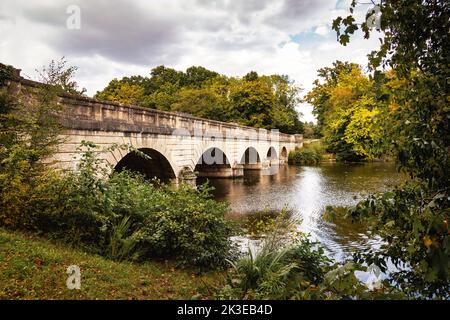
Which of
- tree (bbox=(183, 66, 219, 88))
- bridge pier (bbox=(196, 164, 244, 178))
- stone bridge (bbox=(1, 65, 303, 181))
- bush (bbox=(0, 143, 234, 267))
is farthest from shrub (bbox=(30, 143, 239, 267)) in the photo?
tree (bbox=(183, 66, 219, 88))

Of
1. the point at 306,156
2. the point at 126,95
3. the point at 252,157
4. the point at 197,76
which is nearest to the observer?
the point at 252,157

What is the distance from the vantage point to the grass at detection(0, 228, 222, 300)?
352 cm

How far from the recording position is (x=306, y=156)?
3897cm

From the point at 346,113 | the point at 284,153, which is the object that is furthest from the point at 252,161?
the point at 284,153

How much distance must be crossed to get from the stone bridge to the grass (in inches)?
91.7

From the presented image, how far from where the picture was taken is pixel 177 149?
1447 cm

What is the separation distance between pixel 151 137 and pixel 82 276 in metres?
8.67

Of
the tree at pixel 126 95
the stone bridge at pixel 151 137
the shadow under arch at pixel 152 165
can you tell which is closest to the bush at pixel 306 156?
the stone bridge at pixel 151 137

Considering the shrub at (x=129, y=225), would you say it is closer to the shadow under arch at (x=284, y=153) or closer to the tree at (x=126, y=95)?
the shadow under arch at (x=284, y=153)

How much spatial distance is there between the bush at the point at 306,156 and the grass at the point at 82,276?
3531 cm

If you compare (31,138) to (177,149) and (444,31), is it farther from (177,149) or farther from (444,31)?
(177,149)

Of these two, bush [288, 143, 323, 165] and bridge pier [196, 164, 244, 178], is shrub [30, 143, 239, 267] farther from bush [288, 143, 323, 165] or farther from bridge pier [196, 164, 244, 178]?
bush [288, 143, 323, 165]

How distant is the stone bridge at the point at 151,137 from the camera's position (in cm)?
842

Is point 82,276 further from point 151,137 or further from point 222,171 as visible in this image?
point 222,171
